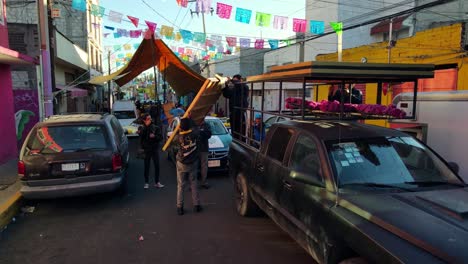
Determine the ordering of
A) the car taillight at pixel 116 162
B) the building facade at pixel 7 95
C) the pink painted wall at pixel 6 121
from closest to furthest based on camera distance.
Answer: the car taillight at pixel 116 162 < the building facade at pixel 7 95 < the pink painted wall at pixel 6 121

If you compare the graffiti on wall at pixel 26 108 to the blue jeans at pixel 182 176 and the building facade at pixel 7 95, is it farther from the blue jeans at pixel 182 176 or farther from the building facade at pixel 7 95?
the blue jeans at pixel 182 176

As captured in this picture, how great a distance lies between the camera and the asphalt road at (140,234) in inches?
168

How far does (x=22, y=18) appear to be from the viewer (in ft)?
42.8

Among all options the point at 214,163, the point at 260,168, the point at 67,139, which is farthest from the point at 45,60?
the point at 260,168

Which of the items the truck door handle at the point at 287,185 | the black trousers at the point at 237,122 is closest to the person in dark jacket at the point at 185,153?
the black trousers at the point at 237,122

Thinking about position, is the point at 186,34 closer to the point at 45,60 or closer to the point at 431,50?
the point at 45,60

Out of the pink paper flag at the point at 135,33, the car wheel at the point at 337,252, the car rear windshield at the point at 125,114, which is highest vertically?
the pink paper flag at the point at 135,33

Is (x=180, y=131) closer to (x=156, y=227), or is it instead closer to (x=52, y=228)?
(x=156, y=227)

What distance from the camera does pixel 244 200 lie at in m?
5.50

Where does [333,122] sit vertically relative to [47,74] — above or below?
below

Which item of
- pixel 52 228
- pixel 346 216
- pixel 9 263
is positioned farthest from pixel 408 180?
pixel 52 228

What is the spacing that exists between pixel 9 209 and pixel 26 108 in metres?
8.09

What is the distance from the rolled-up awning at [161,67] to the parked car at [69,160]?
5724 millimetres

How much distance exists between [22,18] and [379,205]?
14.6 meters
